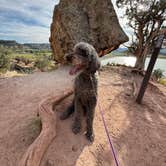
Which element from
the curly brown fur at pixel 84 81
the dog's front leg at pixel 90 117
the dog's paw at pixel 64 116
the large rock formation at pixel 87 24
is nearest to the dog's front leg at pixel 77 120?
the curly brown fur at pixel 84 81

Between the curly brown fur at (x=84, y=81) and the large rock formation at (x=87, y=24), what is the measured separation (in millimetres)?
5291

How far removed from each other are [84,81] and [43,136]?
0.86m

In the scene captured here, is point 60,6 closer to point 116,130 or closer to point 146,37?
point 146,37

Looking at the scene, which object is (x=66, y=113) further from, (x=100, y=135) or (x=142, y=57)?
(x=142, y=57)

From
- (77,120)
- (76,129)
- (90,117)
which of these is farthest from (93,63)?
(76,129)

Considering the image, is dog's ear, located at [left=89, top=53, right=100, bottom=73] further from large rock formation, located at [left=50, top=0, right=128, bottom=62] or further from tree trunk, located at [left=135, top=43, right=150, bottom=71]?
tree trunk, located at [left=135, top=43, right=150, bottom=71]

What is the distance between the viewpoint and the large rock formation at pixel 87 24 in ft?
23.6

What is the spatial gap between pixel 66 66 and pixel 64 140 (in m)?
5.28

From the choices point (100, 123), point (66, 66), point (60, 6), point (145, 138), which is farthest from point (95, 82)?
point (60, 6)

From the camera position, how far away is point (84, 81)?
2020 millimetres

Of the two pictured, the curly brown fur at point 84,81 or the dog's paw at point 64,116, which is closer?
the curly brown fur at point 84,81

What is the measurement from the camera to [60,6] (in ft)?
24.3

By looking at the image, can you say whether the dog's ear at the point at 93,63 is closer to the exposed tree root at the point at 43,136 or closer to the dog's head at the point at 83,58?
the dog's head at the point at 83,58

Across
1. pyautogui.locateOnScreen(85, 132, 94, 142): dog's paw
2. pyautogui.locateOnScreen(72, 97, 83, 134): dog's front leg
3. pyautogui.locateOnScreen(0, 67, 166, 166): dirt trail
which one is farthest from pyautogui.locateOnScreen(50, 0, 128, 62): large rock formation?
pyautogui.locateOnScreen(85, 132, 94, 142): dog's paw
